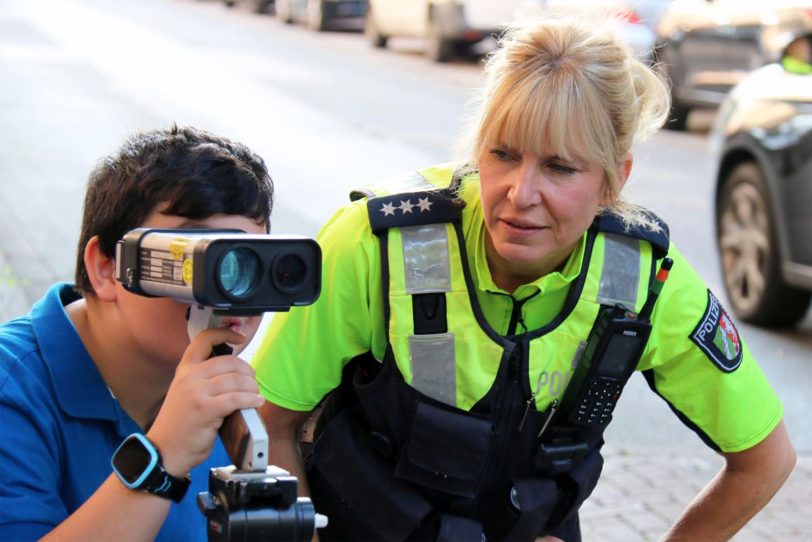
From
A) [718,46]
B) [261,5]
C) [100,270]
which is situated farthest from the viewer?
[261,5]

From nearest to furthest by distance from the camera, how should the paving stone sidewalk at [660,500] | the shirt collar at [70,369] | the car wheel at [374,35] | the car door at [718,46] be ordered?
the shirt collar at [70,369] → the paving stone sidewalk at [660,500] → the car door at [718,46] → the car wheel at [374,35]

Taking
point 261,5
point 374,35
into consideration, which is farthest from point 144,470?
point 261,5

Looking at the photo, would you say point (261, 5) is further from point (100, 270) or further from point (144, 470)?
point (144, 470)

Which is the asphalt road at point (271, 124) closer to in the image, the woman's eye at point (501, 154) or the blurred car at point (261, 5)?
the woman's eye at point (501, 154)

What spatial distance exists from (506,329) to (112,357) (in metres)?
0.87

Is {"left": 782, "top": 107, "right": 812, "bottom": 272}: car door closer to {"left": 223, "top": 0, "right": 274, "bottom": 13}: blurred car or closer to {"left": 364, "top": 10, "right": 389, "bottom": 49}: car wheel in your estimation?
{"left": 364, "top": 10, "right": 389, "bottom": 49}: car wheel

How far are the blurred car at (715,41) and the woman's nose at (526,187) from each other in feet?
35.1

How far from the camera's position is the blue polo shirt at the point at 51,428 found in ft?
6.94

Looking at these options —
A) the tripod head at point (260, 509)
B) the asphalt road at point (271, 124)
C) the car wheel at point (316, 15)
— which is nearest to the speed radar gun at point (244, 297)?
the tripod head at point (260, 509)

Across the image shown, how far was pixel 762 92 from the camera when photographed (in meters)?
7.29

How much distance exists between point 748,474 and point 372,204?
40.9 inches

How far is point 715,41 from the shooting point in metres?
13.6

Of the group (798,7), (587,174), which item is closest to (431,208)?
(587,174)

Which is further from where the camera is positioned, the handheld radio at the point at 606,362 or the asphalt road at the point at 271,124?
the asphalt road at the point at 271,124
